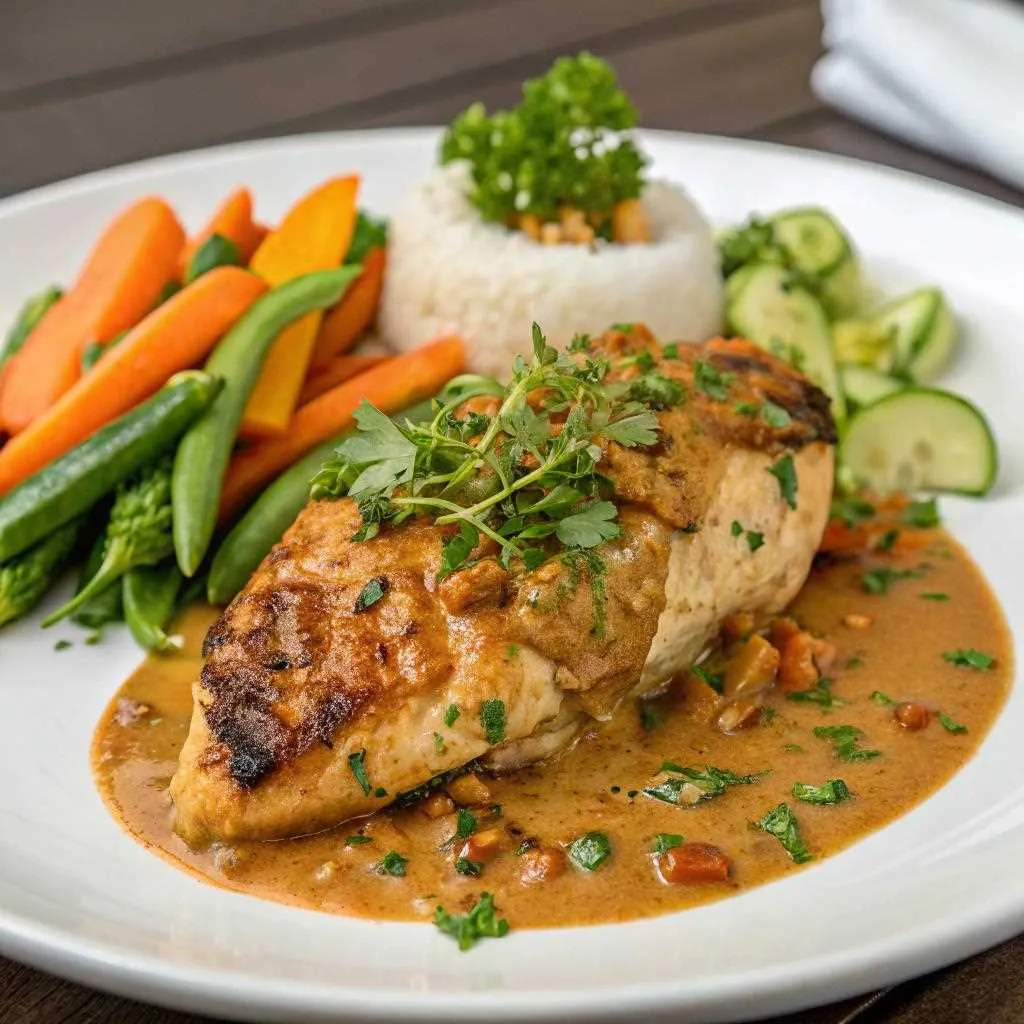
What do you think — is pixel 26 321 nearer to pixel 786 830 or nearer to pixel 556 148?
pixel 556 148

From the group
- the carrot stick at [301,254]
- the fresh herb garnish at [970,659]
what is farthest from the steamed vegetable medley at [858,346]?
the carrot stick at [301,254]

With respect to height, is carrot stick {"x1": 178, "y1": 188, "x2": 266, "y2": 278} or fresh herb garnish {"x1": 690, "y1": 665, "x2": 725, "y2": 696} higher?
carrot stick {"x1": 178, "y1": 188, "x2": 266, "y2": 278}

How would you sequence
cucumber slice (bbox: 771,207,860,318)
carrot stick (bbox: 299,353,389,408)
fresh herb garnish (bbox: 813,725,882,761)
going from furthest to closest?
cucumber slice (bbox: 771,207,860,318)
carrot stick (bbox: 299,353,389,408)
fresh herb garnish (bbox: 813,725,882,761)

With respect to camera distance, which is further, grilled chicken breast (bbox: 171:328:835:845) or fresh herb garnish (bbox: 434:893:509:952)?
grilled chicken breast (bbox: 171:328:835:845)

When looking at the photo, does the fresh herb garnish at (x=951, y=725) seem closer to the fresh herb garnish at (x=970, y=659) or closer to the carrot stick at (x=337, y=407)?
the fresh herb garnish at (x=970, y=659)

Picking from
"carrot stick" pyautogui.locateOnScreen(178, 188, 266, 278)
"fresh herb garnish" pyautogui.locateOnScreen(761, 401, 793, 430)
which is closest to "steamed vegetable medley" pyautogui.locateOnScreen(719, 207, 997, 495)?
"fresh herb garnish" pyautogui.locateOnScreen(761, 401, 793, 430)

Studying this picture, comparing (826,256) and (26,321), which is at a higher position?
(26,321)

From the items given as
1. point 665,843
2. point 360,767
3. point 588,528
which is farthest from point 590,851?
point 588,528

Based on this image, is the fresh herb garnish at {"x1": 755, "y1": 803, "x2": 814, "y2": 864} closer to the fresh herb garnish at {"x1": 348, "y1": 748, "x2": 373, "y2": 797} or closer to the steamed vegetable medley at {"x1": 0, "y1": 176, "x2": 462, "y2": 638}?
the fresh herb garnish at {"x1": 348, "y1": 748, "x2": 373, "y2": 797}
